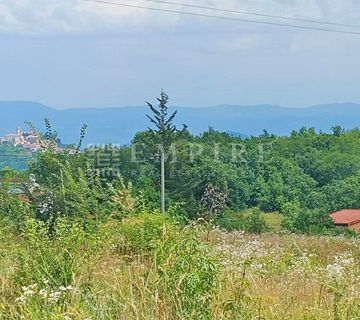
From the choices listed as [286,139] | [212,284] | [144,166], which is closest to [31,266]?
[212,284]

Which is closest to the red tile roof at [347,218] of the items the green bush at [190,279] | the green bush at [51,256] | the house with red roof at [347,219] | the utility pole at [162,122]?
the house with red roof at [347,219]

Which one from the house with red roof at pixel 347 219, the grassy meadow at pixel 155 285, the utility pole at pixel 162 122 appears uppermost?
the utility pole at pixel 162 122

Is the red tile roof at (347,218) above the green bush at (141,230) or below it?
below

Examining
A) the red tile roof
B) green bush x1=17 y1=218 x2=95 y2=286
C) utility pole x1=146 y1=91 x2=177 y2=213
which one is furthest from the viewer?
utility pole x1=146 y1=91 x2=177 y2=213

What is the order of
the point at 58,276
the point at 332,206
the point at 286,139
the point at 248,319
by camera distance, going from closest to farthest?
the point at 248,319 < the point at 58,276 < the point at 332,206 < the point at 286,139

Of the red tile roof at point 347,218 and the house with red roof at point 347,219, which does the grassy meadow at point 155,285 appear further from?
the red tile roof at point 347,218

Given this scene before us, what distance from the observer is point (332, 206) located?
1943 inches

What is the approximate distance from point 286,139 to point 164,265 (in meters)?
67.0

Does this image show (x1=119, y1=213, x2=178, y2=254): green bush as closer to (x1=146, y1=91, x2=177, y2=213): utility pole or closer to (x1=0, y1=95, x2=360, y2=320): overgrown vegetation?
(x1=0, y1=95, x2=360, y2=320): overgrown vegetation

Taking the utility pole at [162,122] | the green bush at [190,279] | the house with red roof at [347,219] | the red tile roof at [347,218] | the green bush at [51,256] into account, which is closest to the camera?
the green bush at [190,279]

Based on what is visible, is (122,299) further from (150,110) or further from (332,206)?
(332,206)

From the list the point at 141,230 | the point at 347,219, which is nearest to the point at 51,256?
the point at 141,230

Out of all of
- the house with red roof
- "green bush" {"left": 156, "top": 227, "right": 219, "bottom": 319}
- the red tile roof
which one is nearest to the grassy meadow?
"green bush" {"left": 156, "top": 227, "right": 219, "bottom": 319}

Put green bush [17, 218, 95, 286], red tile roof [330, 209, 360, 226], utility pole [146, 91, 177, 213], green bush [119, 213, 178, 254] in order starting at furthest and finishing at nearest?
1. utility pole [146, 91, 177, 213]
2. red tile roof [330, 209, 360, 226]
3. green bush [119, 213, 178, 254]
4. green bush [17, 218, 95, 286]
